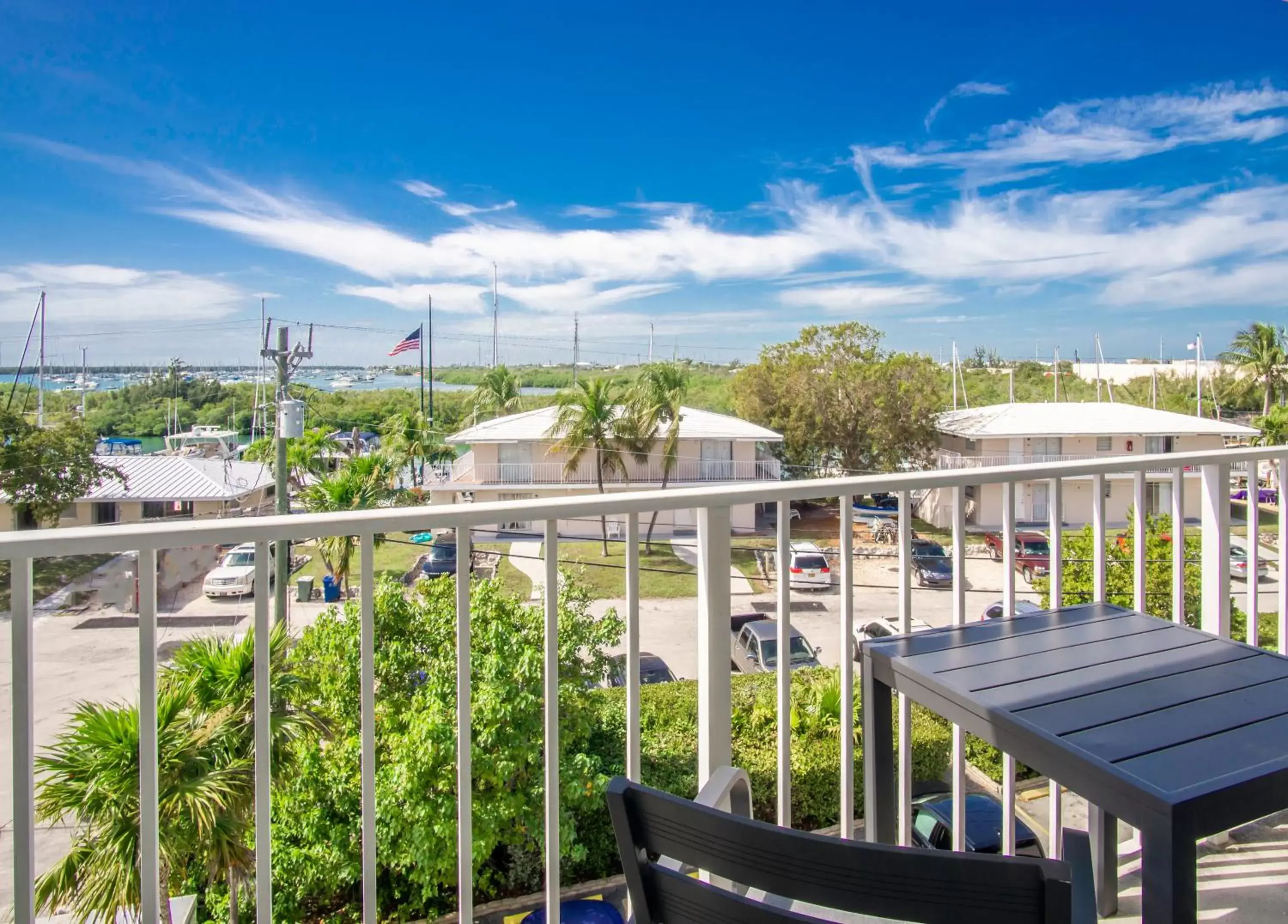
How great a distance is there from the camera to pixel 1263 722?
3.14ft

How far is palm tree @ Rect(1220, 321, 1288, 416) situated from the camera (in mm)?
26891

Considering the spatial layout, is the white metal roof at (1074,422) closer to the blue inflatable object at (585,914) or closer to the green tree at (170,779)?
the blue inflatable object at (585,914)

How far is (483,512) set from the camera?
108 cm

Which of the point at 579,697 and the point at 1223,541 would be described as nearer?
the point at 1223,541

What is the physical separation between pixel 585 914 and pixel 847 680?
2441 millimetres

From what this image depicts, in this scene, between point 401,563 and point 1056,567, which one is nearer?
point 1056,567

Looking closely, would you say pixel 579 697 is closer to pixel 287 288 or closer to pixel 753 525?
pixel 753 525

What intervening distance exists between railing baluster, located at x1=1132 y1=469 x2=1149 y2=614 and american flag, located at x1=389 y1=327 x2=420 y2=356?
22110mm

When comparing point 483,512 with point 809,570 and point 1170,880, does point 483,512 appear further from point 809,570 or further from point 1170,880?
point 809,570

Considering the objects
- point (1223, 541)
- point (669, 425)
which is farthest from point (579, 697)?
point (669, 425)

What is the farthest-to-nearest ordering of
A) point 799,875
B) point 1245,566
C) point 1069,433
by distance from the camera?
point 1069,433, point 1245,566, point 799,875

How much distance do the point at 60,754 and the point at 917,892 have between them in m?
1.39

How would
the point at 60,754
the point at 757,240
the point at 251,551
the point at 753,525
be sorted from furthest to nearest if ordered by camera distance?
the point at 757,240 < the point at 753,525 < the point at 60,754 < the point at 251,551

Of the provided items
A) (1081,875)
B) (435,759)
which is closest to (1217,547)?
(1081,875)
